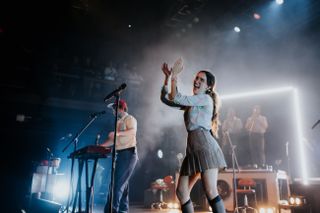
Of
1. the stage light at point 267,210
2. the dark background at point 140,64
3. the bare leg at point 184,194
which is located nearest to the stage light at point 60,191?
the dark background at point 140,64

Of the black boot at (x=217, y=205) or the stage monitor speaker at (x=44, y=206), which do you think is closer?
the black boot at (x=217, y=205)

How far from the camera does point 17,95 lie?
872 cm

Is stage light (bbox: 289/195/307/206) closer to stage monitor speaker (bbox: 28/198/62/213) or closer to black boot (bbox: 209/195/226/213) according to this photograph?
black boot (bbox: 209/195/226/213)

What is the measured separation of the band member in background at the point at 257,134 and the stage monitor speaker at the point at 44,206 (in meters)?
6.08

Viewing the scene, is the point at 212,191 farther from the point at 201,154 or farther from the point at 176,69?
the point at 176,69

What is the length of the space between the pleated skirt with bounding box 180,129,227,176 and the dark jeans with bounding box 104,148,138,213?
172 centimetres

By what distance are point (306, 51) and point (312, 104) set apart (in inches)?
64.0

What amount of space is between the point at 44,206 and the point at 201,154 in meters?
3.43

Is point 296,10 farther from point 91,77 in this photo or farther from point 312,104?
point 91,77

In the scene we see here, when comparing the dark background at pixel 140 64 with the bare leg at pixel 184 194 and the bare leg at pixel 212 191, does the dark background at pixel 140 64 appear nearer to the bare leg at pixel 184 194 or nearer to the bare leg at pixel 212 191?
the bare leg at pixel 184 194

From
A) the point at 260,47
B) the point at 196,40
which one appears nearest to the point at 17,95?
the point at 196,40

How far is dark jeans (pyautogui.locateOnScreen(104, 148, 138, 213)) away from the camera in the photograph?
373cm

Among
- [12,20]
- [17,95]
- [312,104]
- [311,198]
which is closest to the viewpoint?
[311,198]

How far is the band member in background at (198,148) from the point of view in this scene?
2164 mm
